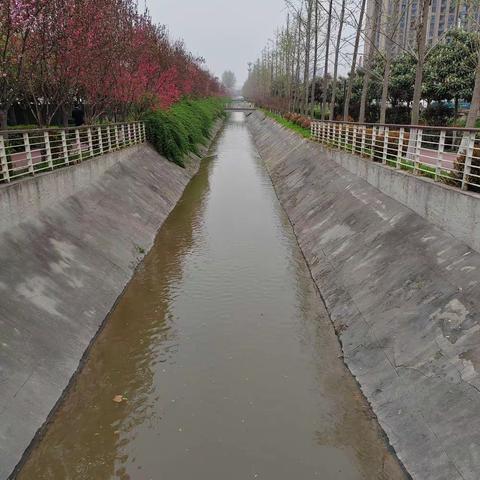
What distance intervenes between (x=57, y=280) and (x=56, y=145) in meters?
9.17

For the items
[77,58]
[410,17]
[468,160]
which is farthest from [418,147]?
[410,17]

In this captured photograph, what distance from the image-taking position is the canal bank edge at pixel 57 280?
8491 millimetres

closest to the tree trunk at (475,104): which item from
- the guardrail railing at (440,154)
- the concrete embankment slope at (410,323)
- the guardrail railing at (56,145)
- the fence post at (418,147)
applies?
the guardrail railing at (440,154)

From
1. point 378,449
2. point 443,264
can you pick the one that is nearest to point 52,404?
point 378,449

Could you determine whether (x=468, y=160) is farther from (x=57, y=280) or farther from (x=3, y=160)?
(x=3, y=160)

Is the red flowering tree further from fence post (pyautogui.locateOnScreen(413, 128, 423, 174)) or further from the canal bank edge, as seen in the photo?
fence post (pyautogui.locateOnScreen(413, 128, 423, 174))

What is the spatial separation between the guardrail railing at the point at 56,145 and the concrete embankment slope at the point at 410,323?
31.9 ft

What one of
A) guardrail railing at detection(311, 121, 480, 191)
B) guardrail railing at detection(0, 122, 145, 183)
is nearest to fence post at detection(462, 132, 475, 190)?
guardrail railing at detection(311, 121, 480, 191)

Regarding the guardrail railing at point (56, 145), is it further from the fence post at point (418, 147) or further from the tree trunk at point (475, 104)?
the tree trunk at point (475, 104)

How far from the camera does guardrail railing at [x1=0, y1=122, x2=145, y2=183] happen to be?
45.1 feet

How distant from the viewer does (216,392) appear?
9625 millimetres

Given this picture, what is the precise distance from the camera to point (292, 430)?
8547 millimetres

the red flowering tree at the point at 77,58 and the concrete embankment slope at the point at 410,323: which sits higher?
the red flowering tree at the point at 77,58

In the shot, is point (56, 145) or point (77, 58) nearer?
point (56, 145)
